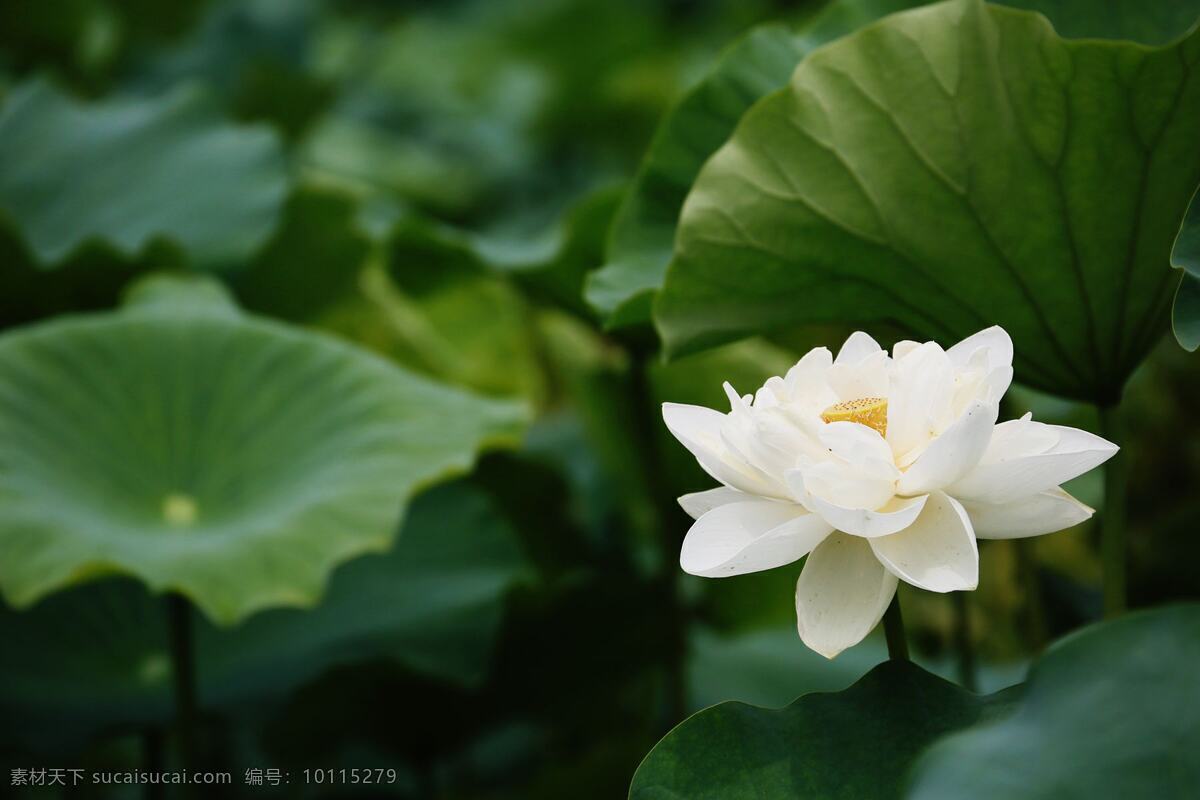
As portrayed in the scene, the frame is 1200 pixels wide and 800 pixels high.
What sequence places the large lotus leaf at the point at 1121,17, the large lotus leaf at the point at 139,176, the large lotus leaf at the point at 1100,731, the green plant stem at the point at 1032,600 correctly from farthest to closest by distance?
the large lotus leaf at the point at 139,176, the green plant stem at the point at 1032,600, the large lotus leaf at the point at 1121,17, the large lotus leaf at the point at 1100,731

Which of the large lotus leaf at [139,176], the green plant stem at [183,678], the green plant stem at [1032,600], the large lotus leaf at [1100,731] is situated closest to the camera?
the large lotus leaf at [1100,731]

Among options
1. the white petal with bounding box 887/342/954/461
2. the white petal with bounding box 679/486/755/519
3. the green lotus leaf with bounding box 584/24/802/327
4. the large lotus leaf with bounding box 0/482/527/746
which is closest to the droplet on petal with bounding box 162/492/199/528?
the large lotus leaf with bounding box 0/482/527/746

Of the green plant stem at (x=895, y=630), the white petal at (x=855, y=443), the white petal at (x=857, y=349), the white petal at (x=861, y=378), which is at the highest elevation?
the white petal at (x=857, y=349)

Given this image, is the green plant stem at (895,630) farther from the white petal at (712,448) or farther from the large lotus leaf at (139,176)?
the large lotus leaf at (139,176)

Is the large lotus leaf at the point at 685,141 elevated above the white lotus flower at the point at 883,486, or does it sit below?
above

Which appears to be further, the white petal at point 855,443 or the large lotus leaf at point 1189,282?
the large lotus leaf at point 1189,282

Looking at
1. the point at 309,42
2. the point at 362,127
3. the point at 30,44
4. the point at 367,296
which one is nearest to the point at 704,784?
the point at 367,296

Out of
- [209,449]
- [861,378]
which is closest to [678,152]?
[861,378]

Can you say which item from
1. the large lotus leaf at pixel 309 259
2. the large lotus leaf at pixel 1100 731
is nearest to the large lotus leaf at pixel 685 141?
the large lotus leaf at pixel 1100 731
